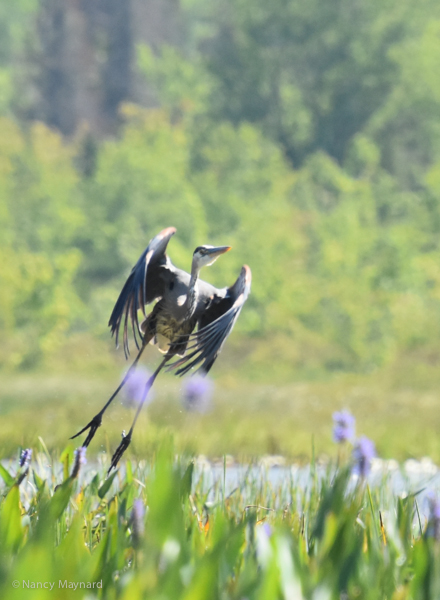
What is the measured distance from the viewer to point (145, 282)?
129 inches

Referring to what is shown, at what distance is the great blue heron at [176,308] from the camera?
3.28 metres

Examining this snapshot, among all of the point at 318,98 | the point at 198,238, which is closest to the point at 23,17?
the point at 318,98

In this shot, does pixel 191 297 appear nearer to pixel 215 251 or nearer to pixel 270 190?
pixel 215 251

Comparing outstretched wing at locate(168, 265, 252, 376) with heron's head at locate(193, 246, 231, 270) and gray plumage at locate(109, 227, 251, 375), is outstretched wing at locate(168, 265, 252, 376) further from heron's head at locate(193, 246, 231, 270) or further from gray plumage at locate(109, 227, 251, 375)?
heron's head at locate(193, 246, 231, 270)

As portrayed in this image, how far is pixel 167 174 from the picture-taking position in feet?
96.9

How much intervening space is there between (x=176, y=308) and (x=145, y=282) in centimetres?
15

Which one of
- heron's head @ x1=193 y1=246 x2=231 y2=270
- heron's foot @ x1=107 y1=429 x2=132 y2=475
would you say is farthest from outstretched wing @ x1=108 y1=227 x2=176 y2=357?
heron's foot @ x1=107 y1=429 x2=132 y2=475

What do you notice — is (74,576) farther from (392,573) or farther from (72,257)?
(72,257)

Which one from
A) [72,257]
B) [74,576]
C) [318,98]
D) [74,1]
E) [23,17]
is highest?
[23,17]

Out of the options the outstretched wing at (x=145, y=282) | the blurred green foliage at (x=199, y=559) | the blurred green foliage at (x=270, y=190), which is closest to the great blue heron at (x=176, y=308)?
the outstretched wing at (x=145, y=282)

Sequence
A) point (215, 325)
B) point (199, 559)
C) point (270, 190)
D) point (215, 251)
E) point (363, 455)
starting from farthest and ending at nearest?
point (270, 190)
point (215, 251)
point (215, 325)
point (363, 455)
point (199, 559)

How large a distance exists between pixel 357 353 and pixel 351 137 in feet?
63.4

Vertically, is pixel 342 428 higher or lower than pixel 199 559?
higher

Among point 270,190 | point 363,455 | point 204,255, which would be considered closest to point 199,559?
point 363,455
